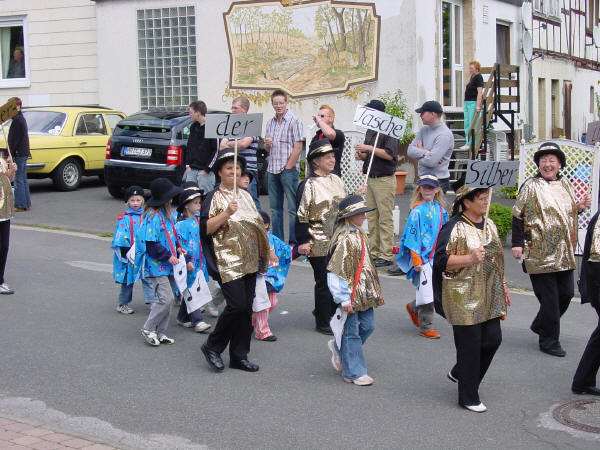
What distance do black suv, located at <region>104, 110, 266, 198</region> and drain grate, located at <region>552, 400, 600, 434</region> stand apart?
31.9 feet

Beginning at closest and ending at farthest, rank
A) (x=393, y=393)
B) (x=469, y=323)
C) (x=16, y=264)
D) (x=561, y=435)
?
(x=561, y=435), (x=469, y=323), (x=393, y=393), (x=16, y=264)

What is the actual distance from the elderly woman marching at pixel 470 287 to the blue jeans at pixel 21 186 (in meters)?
11.1

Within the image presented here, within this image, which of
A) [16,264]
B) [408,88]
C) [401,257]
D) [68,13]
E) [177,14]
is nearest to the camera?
[401,257]

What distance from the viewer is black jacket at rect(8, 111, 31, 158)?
1612 centimetres

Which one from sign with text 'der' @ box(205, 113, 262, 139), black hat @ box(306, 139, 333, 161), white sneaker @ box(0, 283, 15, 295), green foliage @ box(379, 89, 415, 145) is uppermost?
green foliage @ box(379, 89, 415, 145)

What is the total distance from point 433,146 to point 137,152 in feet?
22.8

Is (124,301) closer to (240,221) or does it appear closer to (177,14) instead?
(240,221)

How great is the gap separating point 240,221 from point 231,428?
1.75 m

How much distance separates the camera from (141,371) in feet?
24.5

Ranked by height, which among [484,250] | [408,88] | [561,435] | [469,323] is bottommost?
[561,435]

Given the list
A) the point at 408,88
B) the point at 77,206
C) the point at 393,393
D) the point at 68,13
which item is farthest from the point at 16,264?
the point at 68,13

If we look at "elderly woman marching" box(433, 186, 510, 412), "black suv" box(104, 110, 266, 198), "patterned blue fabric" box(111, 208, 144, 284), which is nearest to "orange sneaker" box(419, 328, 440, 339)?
"elderly woman marching" box(433, 186, 510, 412)

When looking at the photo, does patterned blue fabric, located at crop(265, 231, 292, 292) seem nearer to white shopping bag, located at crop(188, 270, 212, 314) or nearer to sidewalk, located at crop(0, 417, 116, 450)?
white shopping bag, located at crop(188, 270, 212, 314)

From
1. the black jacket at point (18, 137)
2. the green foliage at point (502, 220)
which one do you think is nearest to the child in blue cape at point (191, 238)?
the green foliage at point (502, 220)
